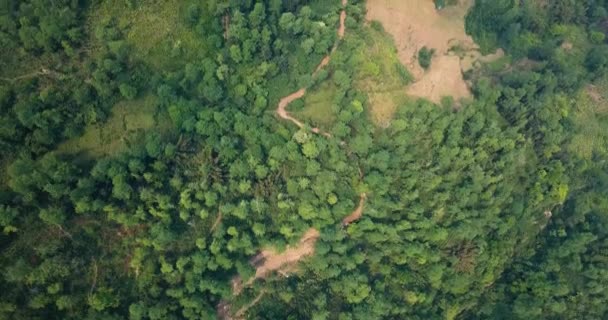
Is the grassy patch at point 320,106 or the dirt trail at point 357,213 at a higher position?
the grassy patch at point 320,106

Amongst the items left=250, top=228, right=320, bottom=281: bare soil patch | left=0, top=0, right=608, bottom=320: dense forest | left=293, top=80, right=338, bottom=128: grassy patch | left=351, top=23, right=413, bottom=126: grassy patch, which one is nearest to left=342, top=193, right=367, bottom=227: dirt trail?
left=0, top=0, right=608, bottom=320: dense forest

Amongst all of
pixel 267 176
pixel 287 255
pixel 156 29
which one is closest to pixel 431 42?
pixel 267 176

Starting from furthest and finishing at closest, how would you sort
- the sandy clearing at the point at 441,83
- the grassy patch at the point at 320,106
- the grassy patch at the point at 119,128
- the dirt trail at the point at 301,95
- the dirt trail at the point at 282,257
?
1. the sandy clearing at the point at 441,83
2. the grassy patch at the point at 320,106
3. the dirt trail at the point at 301,95
4. the dirt trail at the point at 282,257
5. the grassy patch at the point at 119,128

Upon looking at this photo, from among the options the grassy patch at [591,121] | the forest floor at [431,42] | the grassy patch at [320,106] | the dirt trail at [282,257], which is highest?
the forest floor at [431,42]

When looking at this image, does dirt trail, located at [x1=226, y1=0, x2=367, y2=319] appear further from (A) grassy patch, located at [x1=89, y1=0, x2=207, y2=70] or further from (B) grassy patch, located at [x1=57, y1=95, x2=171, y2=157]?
(B) grassy patch, located at [x1=57, y1=95, x2=171, y2=157]

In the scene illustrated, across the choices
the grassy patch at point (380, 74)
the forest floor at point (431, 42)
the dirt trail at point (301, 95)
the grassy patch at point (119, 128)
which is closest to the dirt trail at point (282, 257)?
the dirt trail at point (301, 95)

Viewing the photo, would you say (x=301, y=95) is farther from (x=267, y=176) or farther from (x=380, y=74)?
(x=267, y=176)

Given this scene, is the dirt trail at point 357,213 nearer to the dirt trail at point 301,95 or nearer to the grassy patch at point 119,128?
the dirt trail at point 301,95

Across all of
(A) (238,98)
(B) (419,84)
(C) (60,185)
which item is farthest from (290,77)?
(C) (60,185)
